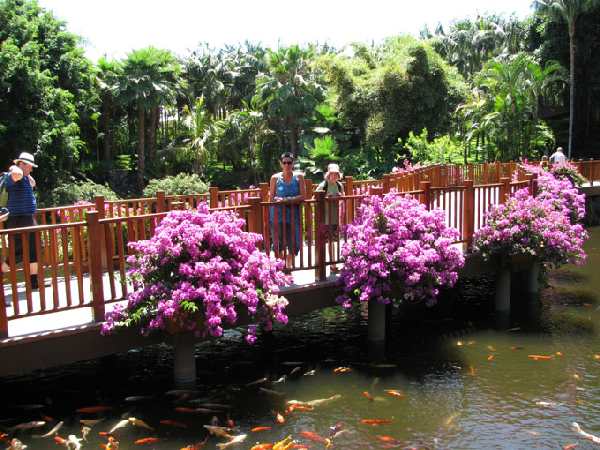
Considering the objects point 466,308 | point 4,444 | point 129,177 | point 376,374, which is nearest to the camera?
point 4,444

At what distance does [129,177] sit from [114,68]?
6722 mm

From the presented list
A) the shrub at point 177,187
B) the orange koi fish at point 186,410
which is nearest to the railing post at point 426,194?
the orange koi fish at point 186,410

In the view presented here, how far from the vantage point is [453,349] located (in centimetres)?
1007

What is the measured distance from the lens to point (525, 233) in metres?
11.2

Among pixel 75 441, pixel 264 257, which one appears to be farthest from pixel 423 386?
A: pixel 75 441

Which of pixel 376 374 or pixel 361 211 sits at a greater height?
pixel 361 211

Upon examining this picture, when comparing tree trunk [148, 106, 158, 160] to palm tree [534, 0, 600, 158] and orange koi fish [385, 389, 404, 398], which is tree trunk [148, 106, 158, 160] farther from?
orange koi fish [385, 389, 404, 398]

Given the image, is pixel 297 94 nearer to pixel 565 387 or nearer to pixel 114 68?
pixel 114 68

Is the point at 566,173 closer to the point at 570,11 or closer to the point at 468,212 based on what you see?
the point at 468,212

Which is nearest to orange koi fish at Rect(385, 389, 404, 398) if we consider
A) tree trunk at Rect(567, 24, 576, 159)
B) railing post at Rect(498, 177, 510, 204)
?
railing post at Rect(498, 177, 510, 204)

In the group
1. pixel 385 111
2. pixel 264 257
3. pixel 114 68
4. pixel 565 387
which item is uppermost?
pixel 114 68

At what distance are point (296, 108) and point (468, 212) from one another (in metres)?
27.9

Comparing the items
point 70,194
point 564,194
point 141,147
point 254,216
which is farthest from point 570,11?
point 254,216

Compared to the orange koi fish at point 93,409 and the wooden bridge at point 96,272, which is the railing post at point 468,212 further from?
the orange koi fish at point 93,409
